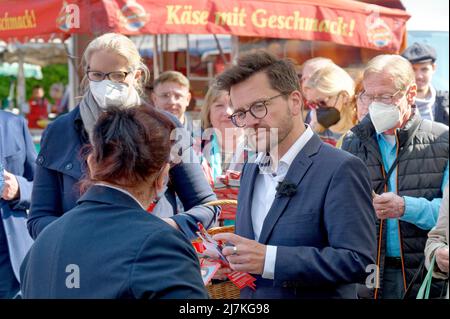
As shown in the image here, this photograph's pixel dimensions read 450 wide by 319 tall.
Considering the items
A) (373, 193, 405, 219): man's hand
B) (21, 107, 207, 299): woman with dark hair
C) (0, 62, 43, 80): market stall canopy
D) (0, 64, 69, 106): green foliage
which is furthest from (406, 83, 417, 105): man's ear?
(0, 62, 43, 80): market stall canopy

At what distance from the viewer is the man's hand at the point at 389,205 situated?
3508 mm

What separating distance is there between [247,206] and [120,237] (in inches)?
35.7

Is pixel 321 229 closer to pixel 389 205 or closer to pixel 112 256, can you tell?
pixel 112 256

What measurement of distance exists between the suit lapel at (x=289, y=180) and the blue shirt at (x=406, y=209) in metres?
1.05

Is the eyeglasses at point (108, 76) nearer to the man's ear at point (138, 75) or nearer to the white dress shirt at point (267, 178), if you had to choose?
the man's ear at point (138, 75)

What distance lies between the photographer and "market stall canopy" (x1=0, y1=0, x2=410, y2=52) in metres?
5.91

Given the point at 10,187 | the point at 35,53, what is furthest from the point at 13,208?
the point at 35,53

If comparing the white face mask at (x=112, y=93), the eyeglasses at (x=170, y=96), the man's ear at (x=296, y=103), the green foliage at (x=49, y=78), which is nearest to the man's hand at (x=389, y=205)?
the man's ear at (x=296, y=103)

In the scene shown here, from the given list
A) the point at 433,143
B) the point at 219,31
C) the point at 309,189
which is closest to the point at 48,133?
the point at 309,189

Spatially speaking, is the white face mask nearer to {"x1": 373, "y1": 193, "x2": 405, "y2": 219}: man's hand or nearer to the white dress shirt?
the white dress shirt

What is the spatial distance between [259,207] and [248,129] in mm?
307

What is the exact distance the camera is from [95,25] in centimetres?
583

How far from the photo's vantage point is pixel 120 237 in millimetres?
2008
